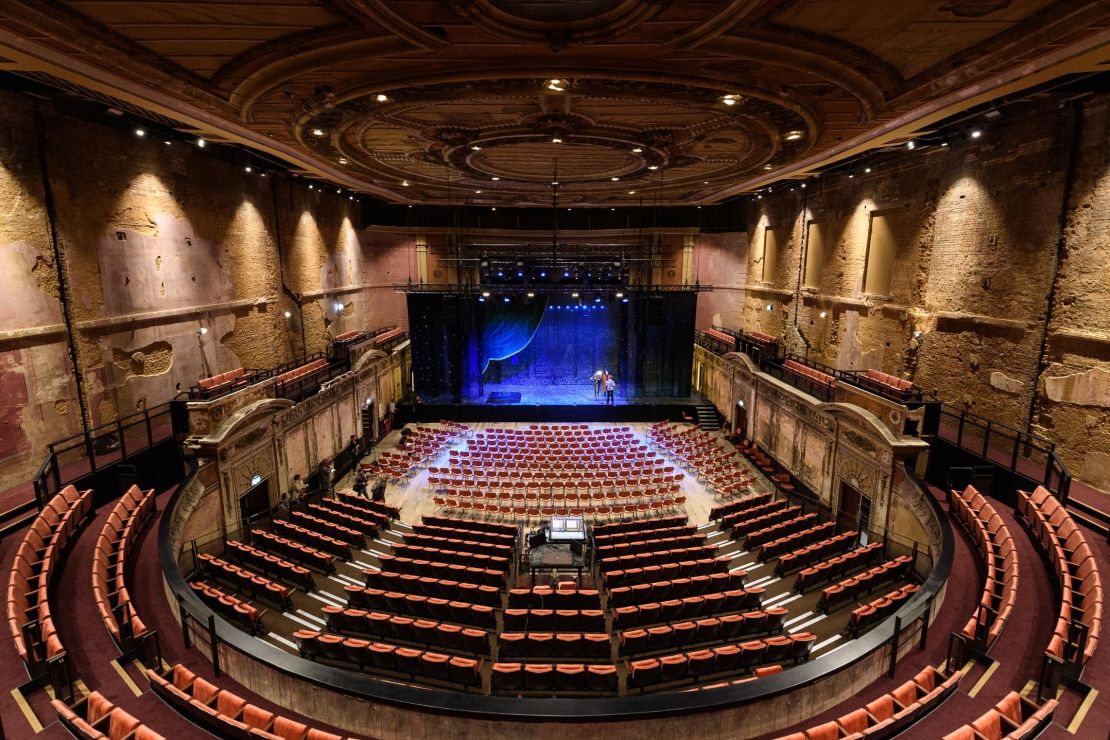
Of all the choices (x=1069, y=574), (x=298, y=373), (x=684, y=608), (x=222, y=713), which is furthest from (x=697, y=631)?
(x=298, y=373)

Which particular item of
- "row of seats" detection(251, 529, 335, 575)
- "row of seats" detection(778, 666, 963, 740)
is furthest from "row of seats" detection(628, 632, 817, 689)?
"row of seats" detection(251, 529, 335, 575)

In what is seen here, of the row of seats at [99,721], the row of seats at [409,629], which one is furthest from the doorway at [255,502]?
the row of seats at [99,721]

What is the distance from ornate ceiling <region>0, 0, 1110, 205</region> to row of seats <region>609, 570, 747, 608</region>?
30.1 ft

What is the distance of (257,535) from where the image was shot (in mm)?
12820

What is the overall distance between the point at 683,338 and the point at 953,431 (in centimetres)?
1326

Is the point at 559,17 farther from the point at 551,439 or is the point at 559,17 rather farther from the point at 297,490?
the point at 551,439

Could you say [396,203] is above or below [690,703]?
above

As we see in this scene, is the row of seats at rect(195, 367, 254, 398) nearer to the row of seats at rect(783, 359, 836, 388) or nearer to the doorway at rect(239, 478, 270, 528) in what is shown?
the doorway at rect(239, 478, 270, 528)

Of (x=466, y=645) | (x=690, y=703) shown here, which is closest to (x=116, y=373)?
(x=466, y=645)

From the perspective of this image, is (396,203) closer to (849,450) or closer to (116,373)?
(116,373)

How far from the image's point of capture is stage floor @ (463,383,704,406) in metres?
25.4

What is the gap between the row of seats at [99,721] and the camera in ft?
17.4

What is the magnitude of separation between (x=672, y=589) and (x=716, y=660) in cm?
→ 227

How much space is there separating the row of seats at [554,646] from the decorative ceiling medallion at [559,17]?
8.91 m
